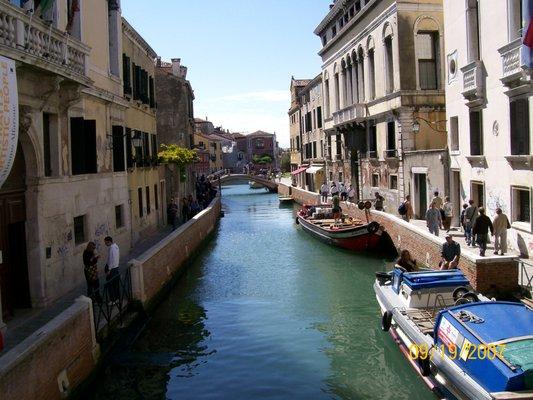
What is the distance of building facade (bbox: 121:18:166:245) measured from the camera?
17812 millimetres

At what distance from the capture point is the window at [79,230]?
41.9ft

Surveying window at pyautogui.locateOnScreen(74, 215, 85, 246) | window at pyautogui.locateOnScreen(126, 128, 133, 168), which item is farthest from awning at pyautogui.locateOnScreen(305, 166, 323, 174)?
window at pyautogui.locateOnScreen(74, 215, 85, 246)

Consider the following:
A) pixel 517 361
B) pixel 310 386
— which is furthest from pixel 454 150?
pixel 517 361

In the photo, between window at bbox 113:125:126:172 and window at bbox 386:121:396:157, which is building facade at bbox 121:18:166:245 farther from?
window at bbox 386:121:396:157

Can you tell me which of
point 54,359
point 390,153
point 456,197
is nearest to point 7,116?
point 54,359

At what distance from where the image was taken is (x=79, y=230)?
13008 mm

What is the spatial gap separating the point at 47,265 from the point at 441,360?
23.2ft

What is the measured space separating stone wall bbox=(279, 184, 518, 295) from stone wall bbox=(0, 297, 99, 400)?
702cm

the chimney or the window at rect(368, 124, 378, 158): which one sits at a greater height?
the chimney

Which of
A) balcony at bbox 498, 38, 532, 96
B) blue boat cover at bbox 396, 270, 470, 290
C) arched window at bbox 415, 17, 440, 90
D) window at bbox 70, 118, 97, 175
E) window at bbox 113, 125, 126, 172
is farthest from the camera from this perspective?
arched window at bbox 415, 17, 440, 90

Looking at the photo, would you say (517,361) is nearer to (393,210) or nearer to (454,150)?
(454,150)

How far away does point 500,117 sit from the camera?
14.4m

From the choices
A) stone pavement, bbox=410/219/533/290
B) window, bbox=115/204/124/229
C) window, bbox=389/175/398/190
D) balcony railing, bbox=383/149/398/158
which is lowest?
stone pavement, bbox=410/219/533/290

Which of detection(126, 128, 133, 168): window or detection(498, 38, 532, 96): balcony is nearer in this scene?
detection(498, 38, 532, 96): balcony
